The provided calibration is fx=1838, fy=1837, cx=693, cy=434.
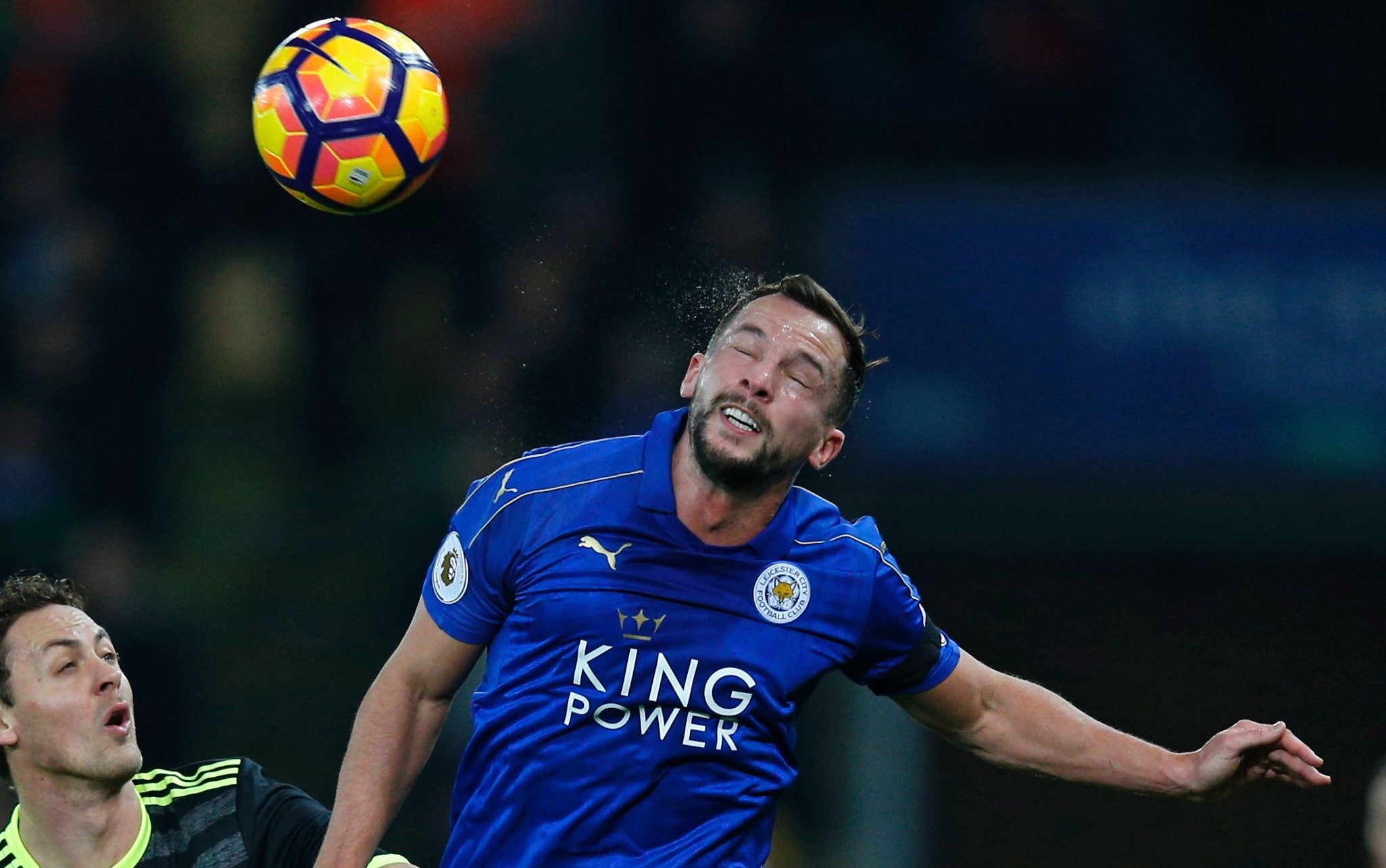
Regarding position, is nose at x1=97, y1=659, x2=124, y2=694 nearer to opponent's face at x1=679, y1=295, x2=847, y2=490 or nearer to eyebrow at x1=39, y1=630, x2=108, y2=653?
eyebrow at x1=39, y1=630, x2=108, y2=653

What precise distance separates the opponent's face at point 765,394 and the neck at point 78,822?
1.79 meters

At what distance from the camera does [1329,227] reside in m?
7.82

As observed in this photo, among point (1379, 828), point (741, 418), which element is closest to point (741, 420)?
point (741, 418)

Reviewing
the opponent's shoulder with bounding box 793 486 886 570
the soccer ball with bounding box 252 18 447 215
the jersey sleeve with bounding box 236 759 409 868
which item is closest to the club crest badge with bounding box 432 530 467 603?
the opponent's shoulder with bounding box 793 486 886 570

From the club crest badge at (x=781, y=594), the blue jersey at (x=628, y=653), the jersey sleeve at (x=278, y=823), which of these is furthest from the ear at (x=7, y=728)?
the club crest badge at (x=781, y=594)

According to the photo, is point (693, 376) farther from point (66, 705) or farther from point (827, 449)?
point (66, 705)

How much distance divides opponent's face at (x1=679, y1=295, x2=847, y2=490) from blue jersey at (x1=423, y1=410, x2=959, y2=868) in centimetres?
13

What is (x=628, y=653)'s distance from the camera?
345cm

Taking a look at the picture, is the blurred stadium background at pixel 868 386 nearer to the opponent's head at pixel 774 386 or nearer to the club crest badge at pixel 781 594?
the opponent's head at pixel 774 386

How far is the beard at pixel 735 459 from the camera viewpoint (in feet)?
11.4

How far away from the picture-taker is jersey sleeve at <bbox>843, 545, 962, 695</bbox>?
3.64 metres

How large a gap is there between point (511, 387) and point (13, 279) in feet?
7.70

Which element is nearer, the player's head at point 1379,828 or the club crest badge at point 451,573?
the player's head at point 1379,828

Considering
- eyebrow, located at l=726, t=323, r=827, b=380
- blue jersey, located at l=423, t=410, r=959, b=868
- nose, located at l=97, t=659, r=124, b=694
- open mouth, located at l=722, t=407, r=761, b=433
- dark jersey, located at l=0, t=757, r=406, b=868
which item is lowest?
dark jersey, located at l=0, t=757, r=406, b=868
